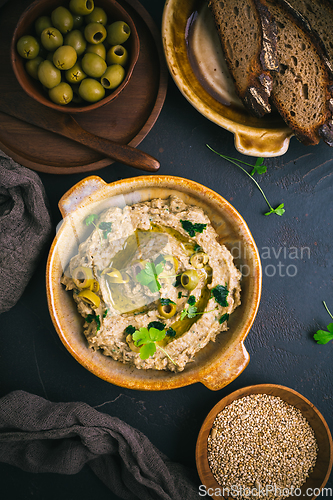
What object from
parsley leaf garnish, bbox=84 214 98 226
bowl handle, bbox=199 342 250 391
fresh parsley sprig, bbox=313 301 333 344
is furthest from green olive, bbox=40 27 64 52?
fresh parsley sprig, bbox=313 301 333 344

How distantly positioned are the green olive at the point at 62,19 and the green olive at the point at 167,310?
1821 millimetres

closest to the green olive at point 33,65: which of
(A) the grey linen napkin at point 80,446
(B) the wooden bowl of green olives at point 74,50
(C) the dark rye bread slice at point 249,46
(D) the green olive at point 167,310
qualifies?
(B) the wooden bowl of green olives at point 74,50

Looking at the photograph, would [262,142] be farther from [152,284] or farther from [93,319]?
[93,319]

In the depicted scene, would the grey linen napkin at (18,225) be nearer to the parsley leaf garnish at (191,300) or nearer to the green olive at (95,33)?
the green olive at (95,33)

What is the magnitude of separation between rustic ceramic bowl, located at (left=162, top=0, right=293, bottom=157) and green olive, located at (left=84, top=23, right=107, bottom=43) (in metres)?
0.41

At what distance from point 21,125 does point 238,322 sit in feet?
6.82

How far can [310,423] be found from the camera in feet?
8.38

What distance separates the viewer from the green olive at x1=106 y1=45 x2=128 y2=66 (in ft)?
6.67

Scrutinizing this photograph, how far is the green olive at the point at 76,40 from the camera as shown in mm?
1985

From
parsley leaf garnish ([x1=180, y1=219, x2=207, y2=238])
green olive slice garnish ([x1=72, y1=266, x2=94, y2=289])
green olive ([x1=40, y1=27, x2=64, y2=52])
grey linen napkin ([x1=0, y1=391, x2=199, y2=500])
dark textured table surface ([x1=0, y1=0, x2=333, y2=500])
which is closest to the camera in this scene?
green olive ([x1=40, y1=27, x2=64, y2=52])

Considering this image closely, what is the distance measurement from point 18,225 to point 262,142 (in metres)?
1.80

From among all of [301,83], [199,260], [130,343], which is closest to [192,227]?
[199,260]

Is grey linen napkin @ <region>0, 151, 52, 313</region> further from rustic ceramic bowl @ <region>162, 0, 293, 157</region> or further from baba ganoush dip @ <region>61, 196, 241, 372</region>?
rustic ceramic bowl @ <region>162, 0, 293, 157</region>

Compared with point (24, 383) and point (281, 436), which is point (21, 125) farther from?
point (281, 436)
